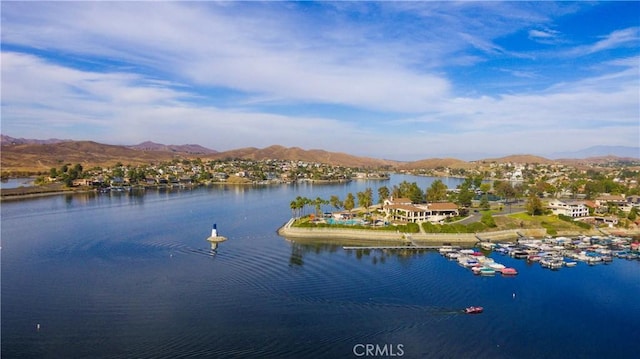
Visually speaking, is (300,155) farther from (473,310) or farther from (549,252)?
(473,310)

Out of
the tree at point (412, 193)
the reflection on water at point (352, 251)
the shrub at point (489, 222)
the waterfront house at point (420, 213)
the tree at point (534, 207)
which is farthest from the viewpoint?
the tree at point (412, 193)

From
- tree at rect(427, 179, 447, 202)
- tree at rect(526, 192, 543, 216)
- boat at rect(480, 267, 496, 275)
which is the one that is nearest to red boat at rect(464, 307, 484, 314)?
boat at rect(480, 267, 496, 275)

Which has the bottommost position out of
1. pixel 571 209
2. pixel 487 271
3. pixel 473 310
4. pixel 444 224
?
pixel 473 310

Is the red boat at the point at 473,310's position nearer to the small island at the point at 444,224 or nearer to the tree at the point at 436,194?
the small island at the point at 444,224

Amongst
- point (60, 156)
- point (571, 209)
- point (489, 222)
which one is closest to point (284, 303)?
point (489, 222)

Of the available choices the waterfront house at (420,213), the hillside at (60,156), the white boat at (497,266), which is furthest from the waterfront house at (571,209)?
the hillside at (60,156)

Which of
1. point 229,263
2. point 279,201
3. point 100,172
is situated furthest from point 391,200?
point 100,172

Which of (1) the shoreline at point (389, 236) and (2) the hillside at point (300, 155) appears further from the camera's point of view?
(2) the hillside at point (300, 155)

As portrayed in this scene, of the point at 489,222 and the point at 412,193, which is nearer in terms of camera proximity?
the point at 489,222

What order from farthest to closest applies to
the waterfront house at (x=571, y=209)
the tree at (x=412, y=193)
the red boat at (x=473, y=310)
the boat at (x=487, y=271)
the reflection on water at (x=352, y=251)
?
the tree at (x=412, y=193), the waterfront house at (x=571, y=209), the reflection on water at (x=352, y=251), the boat at (x=487, y=271), the red boat at (x=473, y=310)
